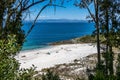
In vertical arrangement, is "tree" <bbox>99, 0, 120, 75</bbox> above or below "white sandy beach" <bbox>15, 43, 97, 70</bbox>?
above

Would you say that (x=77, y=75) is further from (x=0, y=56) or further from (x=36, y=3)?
(x=0, y=56)

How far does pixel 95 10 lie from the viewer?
1113 inches

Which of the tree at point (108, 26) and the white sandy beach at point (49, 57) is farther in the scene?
the white sandy beach at point (49, 57)

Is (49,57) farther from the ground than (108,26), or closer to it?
closer to it

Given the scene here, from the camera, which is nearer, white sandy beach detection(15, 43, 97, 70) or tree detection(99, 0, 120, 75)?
tree detection(99, 0, 120, 75)

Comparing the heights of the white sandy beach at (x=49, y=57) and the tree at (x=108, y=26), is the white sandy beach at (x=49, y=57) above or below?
below

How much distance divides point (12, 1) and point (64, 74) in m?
21.7

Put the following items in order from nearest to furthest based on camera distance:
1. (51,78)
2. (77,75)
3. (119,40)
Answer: (51,78) → (119,40) → (77,75)

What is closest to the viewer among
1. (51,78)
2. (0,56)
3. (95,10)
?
(0,56)

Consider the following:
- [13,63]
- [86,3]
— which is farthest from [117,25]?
[13,63]

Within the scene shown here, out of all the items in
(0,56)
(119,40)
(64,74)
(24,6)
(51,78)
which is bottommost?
(64,74)

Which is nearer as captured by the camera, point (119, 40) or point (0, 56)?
point (0, 56)

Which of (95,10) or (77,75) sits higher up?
(95,10)

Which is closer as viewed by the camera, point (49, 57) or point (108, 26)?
point (108, 26)
